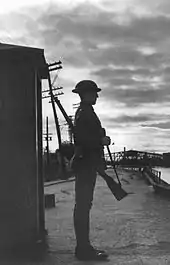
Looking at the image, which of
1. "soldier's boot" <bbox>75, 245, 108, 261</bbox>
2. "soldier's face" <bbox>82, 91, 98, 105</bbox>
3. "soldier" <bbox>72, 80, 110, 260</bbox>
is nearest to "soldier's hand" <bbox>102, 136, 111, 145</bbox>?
"soldier" <bbox>72, 80, 110, 260</bbox>

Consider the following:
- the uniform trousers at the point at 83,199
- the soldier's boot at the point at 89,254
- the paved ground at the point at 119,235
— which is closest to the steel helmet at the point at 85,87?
the uniform trousers at the point at 83,199

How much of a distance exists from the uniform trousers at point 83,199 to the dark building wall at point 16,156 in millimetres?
624

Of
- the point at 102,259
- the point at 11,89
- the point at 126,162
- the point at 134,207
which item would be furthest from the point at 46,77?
the point at 126,162

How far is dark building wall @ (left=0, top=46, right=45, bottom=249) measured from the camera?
629cm

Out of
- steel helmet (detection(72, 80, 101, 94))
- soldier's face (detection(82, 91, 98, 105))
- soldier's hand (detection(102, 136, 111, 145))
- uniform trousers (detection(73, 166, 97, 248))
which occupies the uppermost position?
steel helmet (detection(72, 80, 101, 94))

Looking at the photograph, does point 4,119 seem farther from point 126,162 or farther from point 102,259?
point 126,162

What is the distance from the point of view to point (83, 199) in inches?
237

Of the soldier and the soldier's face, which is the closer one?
the soldier

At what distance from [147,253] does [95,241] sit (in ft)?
3.68

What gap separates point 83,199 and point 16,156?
989 millimetres

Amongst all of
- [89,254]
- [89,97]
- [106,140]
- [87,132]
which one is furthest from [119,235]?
[89,97]

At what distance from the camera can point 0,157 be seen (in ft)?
20.7

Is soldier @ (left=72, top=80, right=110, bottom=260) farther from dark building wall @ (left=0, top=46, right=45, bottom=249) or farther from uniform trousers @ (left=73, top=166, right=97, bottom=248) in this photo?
dark building wall @ (left=0, top=46, right=45, bottom=249)

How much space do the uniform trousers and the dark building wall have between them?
2.05 ft
